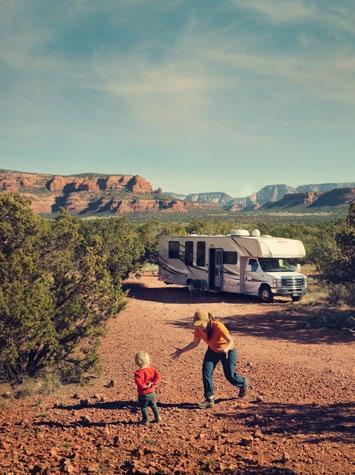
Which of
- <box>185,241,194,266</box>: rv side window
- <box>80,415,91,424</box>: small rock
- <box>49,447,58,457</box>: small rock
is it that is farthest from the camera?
<box>185,241,194,266</box>: rv side window

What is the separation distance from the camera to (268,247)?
19.9 m

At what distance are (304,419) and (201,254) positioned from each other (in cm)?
1529

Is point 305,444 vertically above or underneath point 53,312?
underneath

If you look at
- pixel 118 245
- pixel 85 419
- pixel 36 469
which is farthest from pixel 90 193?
pixel 36 469

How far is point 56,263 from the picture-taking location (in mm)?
10211

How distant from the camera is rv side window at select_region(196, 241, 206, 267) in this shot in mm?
22188

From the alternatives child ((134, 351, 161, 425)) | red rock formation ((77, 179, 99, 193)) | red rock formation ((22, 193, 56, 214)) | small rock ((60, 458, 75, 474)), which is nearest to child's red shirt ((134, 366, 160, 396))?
child ((134, 351, 161, 425))

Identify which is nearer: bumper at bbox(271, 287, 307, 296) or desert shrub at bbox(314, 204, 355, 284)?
desert shrub at bbox(314, 204, 355, 284)

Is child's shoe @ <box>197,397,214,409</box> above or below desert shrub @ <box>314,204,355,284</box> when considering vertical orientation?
below

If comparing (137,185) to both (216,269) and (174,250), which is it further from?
(216,269)

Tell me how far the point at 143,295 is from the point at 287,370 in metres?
12.7

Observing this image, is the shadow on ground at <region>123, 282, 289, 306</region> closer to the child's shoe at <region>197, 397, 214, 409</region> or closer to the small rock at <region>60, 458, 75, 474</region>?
the child's shoe at <region>197, 397, 214, 409</region>

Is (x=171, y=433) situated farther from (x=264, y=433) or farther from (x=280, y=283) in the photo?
(x=280, y=283)

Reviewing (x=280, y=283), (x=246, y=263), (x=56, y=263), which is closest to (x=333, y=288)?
(x=280, y=283)
